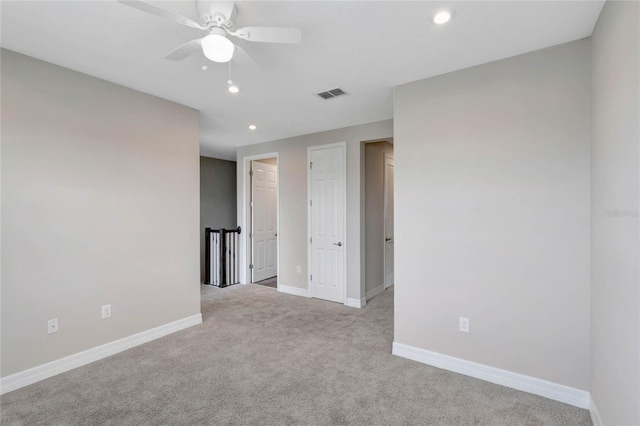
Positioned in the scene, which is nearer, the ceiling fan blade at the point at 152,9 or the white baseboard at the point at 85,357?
the ceiling fan blade at the point at 152,9

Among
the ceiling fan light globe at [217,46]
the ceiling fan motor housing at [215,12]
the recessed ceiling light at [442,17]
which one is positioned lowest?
the ceiling fan light globe at [217,46]

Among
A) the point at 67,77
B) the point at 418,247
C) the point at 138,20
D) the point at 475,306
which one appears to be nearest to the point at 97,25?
the point at 138,20

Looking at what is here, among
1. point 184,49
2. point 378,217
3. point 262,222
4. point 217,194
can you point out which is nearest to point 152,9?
point 184,49

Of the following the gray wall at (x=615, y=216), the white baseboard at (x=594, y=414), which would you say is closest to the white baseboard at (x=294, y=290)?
the white baseboard at (x=594, y=414)

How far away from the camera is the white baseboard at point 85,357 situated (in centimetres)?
226

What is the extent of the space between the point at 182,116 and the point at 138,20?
162cm

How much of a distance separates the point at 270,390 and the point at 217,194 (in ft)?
17.6

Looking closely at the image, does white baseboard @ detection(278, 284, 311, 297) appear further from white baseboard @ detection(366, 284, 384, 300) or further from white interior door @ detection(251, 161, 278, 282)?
white baseboard @ detection(366, 284, 384, 300)

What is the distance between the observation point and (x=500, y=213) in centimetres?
235

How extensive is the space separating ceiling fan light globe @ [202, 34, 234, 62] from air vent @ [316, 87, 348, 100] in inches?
62.4

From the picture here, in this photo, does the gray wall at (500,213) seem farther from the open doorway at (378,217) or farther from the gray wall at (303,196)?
the open doorway at (378,217)

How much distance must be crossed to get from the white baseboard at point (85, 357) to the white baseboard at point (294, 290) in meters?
1.75

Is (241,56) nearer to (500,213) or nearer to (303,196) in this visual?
(500,213)

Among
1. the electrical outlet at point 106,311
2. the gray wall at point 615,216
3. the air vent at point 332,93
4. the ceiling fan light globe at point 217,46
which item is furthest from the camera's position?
the air vent at point 332,93
